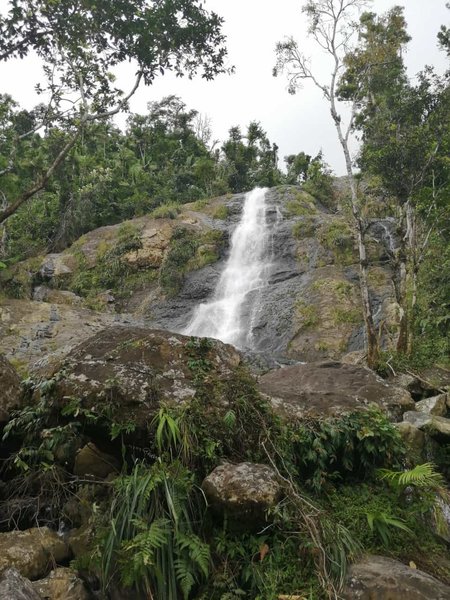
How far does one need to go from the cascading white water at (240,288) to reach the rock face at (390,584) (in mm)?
12741

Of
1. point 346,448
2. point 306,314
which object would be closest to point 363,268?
point 306,314

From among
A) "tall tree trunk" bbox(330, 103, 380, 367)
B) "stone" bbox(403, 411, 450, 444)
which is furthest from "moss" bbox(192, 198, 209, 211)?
"stone" bbox(403, 411, 450, 444)

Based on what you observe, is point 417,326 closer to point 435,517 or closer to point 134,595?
point 435,517

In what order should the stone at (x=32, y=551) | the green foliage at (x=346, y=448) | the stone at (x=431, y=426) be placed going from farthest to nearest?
1. the stone at (x=431, y=426)
2. the green foliage at (x=346, y=448)
3. the stone at (x=32, y=551)

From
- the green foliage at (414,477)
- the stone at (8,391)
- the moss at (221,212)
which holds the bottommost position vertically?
the green foliage at (414,477)

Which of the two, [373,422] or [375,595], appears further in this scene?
[373,422]

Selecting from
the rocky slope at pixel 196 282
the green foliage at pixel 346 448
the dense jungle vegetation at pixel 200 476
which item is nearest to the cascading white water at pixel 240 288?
the rocky slope at pixel 196 282

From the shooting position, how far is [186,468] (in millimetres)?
3830

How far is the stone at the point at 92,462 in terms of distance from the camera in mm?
4594

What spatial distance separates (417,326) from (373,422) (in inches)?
318

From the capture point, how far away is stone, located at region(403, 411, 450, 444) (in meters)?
5.93

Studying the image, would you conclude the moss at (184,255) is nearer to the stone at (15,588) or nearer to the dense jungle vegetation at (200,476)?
the dense jungle vegetation at (200,476)

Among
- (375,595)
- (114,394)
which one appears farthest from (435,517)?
(114,394)

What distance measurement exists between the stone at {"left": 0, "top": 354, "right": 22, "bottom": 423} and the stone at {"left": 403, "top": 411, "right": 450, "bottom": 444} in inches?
191
